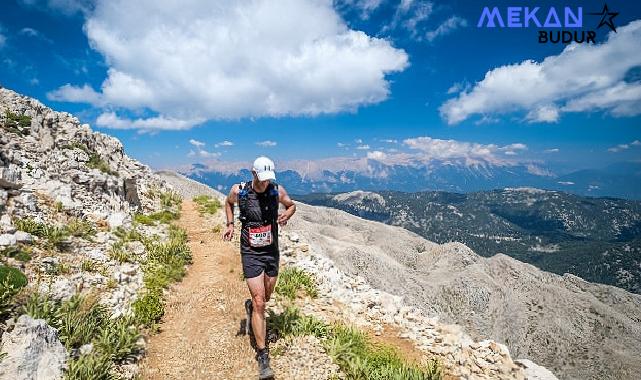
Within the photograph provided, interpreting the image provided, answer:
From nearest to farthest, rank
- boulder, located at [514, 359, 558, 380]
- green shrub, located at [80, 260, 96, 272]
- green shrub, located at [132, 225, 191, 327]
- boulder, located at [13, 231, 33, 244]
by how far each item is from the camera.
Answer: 1. boulder, located at [514, 359, 558, 380]
2. green shrub, located at [132, 225, 191, 327]
3. boulder, located at [13, 231, 33, 244]
4. green shrub, located at [80, 260, 96, 272]

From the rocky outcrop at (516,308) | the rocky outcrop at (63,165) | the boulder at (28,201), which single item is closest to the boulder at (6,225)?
the boulder at (28,201)

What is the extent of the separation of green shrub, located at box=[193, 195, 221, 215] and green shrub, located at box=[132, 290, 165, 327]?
14056 mm

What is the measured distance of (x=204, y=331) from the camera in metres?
10.8

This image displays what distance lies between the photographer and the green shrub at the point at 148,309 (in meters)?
10.8

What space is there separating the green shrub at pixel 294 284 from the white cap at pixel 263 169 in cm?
595

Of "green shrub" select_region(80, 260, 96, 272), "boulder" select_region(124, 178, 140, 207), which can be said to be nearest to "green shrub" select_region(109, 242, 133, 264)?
"green shrub" select_region(80, 260, 96, 272)

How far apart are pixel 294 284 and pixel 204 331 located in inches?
153

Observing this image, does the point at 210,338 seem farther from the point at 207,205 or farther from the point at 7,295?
the point at 207,205

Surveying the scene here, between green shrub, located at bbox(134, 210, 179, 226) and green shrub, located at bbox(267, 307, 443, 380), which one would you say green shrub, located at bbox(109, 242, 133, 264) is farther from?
green shrub, located at bbox(267, 307, 443, 380)

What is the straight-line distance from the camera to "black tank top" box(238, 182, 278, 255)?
927 centimetres

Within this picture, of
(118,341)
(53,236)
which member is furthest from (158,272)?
(118,341)

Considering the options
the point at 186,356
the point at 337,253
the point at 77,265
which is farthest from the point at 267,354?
the point at 337,253

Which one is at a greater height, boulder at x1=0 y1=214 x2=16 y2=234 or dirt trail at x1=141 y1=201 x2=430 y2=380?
boulder at x1=0 y1=214 x2=16 y2=234

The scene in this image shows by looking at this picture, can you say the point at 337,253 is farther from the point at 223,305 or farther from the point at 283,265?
the point at 223,305
